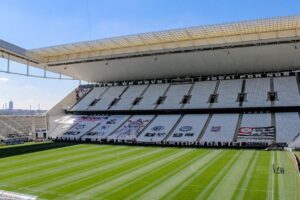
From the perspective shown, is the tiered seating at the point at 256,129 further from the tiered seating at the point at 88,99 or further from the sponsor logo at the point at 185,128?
the tiered seating at the point at 88,99

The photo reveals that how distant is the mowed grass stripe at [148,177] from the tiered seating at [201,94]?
20.1 metres

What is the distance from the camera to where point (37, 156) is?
29578mm

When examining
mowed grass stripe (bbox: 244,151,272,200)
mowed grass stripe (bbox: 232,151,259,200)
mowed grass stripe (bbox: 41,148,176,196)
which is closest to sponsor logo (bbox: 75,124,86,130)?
mowed grass stripe (bbox: 41,148,176,196)

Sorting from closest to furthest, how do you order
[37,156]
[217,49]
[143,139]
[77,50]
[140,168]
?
[140,168] < [37,156] < [143,139] < [217,49] < [77,50]

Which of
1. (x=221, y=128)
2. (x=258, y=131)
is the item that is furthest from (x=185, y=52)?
(x=258, y=131)

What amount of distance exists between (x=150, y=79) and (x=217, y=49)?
16387mm

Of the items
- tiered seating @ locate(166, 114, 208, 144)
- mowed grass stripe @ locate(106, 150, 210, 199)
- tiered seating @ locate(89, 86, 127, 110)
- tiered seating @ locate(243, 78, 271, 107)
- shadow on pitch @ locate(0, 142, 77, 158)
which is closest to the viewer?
mowed grass stripe @ locate(106, 150, 210, 199)

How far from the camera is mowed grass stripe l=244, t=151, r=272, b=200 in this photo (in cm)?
1539

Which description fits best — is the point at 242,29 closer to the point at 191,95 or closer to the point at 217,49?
the point at 217,49

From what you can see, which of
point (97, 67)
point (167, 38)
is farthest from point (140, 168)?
point (97, 67)

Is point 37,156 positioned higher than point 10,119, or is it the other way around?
point 10,119

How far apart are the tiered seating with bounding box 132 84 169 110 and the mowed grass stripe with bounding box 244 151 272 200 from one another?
1050 inches

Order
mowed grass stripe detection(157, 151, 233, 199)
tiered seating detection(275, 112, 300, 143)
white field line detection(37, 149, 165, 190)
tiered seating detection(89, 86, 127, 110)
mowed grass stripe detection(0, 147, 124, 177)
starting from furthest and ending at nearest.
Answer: tiered seating detection(89, 86, 127, 110), tiered seating detection(275, 112, 300, 143), mowed grass stripe detection(0, 147, 124, 177), white field line detection(37, 149, 165, 190), mowed grass stripe detection(157, 151, 233, 199)

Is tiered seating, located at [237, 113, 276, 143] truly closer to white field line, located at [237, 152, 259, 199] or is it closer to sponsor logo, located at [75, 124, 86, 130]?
white field line, located at [237, 152, 259, 199]
